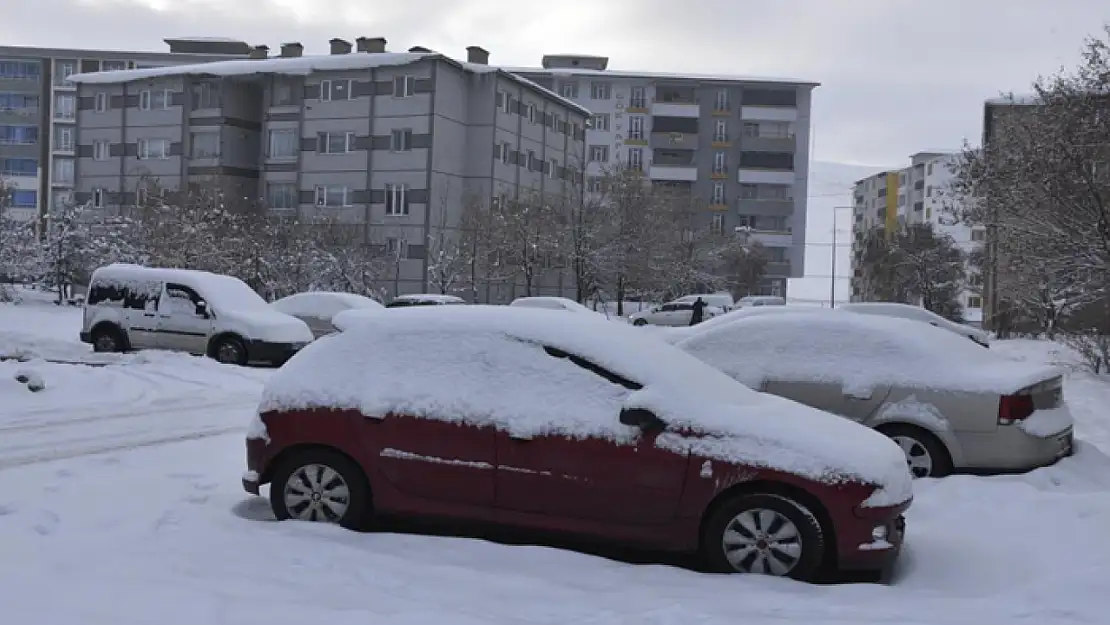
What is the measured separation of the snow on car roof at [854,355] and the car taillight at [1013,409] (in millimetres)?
73

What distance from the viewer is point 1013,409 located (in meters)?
8.23

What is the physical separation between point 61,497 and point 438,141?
148ft

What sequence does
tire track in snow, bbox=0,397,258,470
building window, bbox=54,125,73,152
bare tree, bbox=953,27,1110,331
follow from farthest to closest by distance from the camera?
building window, bbox=54,125,73,152
bare tree, bbox=953,27,1110,331
tire track in snow, bbox=0,397,258,470

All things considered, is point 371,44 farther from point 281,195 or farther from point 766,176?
point 766,176

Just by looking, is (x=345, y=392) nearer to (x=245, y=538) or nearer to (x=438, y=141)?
(x=245, y=538)

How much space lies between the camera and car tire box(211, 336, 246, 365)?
17562mm

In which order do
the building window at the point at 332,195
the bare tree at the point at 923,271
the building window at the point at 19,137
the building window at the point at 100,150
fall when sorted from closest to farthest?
1. the building window at the point at 332,195
2. the bare tree at the point at 923,271
3. the building window at the point at 100,150
4. the building window at the point at 19,137

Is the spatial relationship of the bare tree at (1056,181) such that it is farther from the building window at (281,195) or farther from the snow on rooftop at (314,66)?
the building window at (281,195)

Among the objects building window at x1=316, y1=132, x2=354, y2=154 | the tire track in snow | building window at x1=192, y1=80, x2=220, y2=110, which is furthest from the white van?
building window at x1=192, y1=80, x2=220, y2=110

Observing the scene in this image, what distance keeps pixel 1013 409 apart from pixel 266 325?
13.0 meters

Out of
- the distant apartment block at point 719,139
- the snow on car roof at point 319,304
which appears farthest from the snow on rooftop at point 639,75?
the snow on car roof at point 319,304

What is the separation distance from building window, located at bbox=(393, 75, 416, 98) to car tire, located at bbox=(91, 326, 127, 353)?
34291mm

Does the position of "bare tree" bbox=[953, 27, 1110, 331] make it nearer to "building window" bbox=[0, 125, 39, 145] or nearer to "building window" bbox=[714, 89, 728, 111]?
"building window" bbox=[714, 89, 728, 111]

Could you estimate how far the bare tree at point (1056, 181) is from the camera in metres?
16.7
